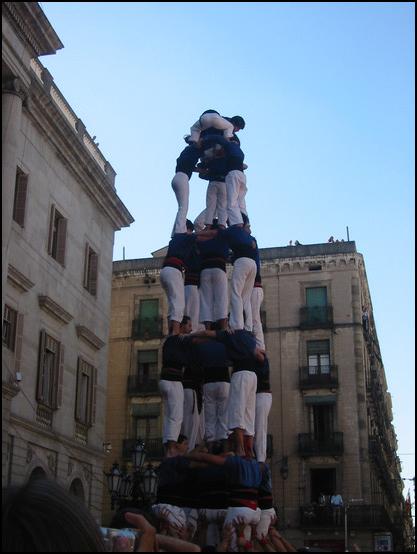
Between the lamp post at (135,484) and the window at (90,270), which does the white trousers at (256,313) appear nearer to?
the lamp post at (135,484)

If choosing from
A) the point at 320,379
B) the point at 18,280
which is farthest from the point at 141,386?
the point at 18,280

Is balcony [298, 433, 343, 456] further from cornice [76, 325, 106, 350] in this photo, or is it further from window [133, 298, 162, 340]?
cornice [76, 325, 106, 350]

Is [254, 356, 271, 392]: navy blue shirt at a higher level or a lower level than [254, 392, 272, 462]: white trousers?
higher

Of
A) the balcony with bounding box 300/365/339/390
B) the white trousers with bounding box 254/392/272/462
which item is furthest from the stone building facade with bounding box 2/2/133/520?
the balcony with bounding box 300/365/339/390

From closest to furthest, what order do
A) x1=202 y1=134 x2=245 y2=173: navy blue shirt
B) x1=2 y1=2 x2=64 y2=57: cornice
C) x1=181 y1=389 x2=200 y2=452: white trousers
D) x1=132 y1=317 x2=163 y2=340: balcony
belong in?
x1=181 y1=389 x2=200 y2=452: white trousers → x1=202 y1=134 x2=245 y2=173: navy blue shirt → x1=2 y1=2 x2=64 y2=57: cornice → x1=132 y1=317 x2=163 y2=340: balcony

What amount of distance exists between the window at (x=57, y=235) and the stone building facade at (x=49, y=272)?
0.03 meters

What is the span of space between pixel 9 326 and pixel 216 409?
10.3 metres

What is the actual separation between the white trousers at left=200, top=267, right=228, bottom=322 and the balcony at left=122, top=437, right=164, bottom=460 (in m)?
25.9

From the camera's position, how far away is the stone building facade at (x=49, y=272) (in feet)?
67.1

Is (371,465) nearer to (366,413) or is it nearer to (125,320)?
(366,413)

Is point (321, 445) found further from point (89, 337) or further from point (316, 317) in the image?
point (89, 337)

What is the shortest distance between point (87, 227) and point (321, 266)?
1802 centimetres

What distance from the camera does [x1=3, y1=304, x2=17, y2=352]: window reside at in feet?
71.5

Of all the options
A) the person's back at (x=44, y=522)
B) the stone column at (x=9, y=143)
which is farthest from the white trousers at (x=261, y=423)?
the person's back at (x=44, y=522)
